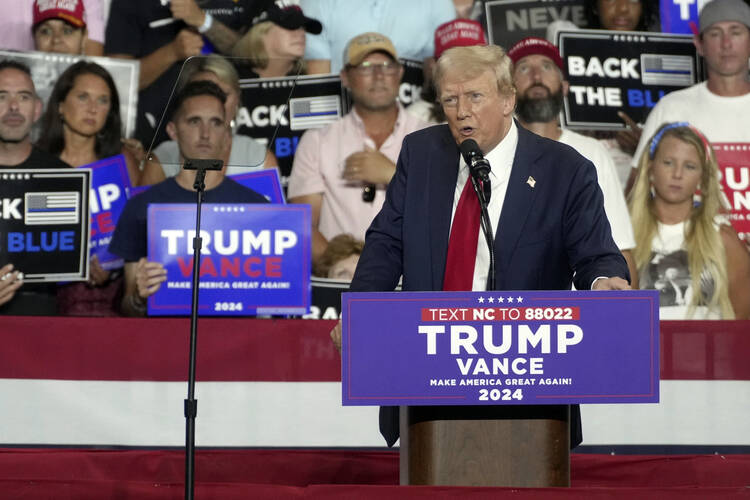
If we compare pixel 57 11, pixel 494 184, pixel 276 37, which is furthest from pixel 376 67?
pixel 494 184

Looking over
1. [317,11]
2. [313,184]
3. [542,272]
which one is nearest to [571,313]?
[542,272]

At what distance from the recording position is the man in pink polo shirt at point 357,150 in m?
5.42

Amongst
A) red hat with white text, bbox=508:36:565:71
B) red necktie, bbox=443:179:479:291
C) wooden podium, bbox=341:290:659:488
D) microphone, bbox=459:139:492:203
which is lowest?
wooden podium, bbox=341:290:659:488

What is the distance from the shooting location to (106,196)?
18.1 ft

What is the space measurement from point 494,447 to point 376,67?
10.4 feet

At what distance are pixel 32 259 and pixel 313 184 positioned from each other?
1296mm

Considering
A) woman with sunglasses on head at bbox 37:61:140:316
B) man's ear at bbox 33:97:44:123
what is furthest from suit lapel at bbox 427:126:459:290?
man's ear at bbox 33:97:44:123

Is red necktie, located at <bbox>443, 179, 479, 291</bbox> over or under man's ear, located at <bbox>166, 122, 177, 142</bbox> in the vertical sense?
under

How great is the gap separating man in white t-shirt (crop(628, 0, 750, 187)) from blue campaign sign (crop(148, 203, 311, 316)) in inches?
70.8

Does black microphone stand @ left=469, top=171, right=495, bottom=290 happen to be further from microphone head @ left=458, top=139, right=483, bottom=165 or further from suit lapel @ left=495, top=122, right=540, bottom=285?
suit lapel @ left=495, top=122, right=540, bottom=285

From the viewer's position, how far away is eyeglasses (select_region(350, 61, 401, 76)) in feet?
18.0

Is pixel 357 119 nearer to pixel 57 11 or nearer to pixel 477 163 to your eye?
pixel 57 11

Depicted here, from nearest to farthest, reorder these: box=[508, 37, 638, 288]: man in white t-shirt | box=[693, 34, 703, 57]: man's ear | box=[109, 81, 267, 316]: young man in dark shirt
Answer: box=[109, 81, 267, 316]: young man in dark shirt < box=[508, 37, 638, 288]: man in white t-shirt < box=[693, 34, 703, 57]: man's ear

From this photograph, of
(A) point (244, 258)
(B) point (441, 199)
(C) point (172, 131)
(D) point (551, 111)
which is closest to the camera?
(B) point (441, 199)
